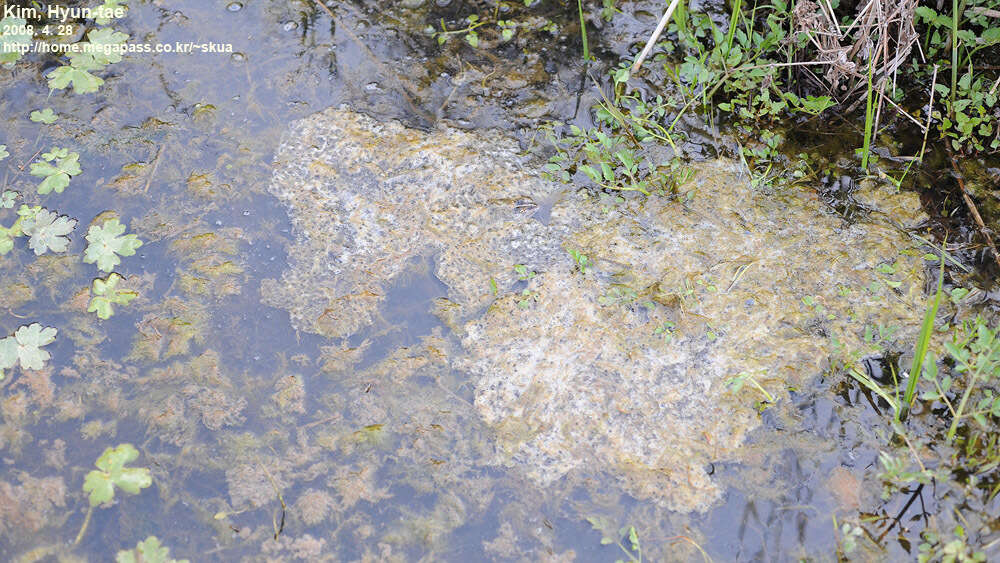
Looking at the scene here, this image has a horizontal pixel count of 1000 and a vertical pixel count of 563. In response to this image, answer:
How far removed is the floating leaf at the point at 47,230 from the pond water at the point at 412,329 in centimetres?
5

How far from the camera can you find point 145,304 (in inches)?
95.4

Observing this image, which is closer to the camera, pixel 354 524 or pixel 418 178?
Answer: pixel 354 524

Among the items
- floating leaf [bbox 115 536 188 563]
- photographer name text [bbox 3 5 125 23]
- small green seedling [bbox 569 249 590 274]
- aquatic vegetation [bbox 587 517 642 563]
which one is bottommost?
floating leaf [bbox 115 536 188 563]

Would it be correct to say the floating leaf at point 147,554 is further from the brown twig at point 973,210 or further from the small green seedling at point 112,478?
the brown twig at point 973,210

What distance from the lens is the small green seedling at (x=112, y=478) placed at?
6.76ft

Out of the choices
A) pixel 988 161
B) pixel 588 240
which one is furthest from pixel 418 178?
pixel 988 161

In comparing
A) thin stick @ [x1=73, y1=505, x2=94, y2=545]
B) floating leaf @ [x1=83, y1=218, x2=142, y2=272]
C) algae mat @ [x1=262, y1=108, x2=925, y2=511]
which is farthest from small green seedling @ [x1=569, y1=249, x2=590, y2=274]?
thin stick @ [x1=73, y1=505, x2=94, y2=545]

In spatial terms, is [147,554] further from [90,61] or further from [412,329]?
[90,61]

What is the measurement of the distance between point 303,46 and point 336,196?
0.85 metres

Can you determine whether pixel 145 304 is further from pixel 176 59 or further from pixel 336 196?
pixel 176 59

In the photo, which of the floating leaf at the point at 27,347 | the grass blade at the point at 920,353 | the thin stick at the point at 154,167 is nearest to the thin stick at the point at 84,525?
the floating leaf at the point at 27,347

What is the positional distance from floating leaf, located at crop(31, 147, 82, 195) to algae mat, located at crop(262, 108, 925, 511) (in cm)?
79

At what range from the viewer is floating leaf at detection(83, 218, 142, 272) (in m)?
2.49

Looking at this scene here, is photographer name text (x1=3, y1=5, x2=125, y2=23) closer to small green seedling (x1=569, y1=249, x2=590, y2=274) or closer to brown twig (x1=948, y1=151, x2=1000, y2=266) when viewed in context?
small green seedling (x1=569, y1=249, x2=590, y2=274)
